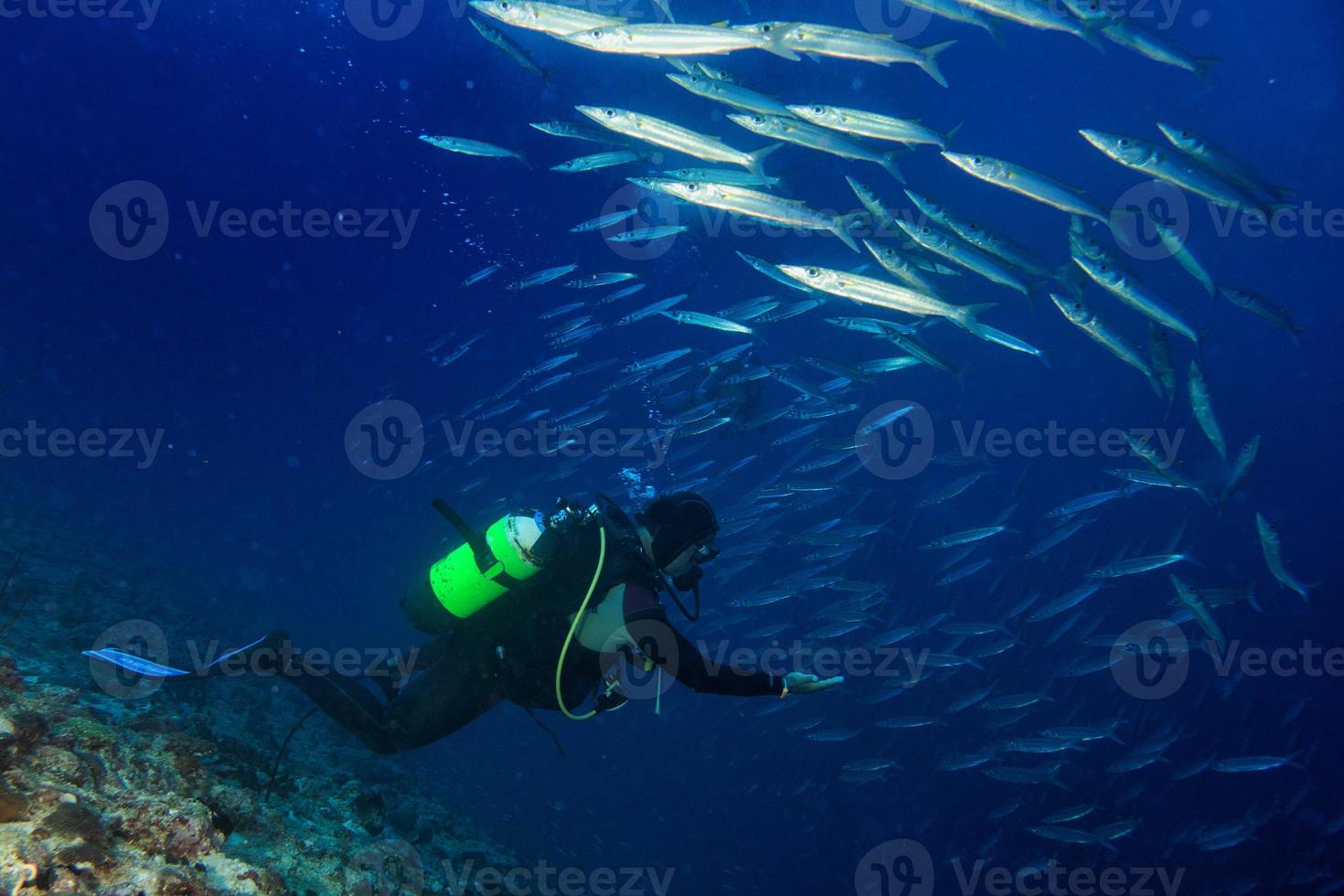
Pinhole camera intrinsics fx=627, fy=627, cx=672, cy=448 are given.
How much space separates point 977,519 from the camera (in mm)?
36719

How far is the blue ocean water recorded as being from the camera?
16641mm

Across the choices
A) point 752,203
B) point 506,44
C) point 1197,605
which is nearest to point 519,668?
point 752,203

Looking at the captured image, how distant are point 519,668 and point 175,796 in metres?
1.81

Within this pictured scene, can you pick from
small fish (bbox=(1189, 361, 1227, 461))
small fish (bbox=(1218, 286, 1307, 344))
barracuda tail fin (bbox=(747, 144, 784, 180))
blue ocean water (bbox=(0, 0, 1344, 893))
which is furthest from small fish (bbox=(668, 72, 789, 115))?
small fish (bbox=(1189, 361, 1227, 461))

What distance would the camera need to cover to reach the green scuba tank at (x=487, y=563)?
4164 millimetres

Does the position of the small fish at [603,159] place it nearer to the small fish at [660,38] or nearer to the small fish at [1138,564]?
the small fish at [660,38]

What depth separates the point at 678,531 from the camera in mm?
4277

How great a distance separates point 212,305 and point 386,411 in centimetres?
1215

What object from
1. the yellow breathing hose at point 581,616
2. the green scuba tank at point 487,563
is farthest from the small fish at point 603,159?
the yellow breathing hose at point 581,616

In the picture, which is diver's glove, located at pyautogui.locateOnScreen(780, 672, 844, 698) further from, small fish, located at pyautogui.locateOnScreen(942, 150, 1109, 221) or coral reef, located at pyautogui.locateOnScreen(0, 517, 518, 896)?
small fish, located at pyautogui.locateOnScreen(942, 150, 1109, 221)

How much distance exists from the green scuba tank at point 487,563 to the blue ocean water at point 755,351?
18.3ft

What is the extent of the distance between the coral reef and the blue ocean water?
2883mm

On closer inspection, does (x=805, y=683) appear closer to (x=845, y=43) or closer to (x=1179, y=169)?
(x=845, y=43)

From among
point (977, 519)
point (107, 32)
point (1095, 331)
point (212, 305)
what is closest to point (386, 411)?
point (212, 305)
